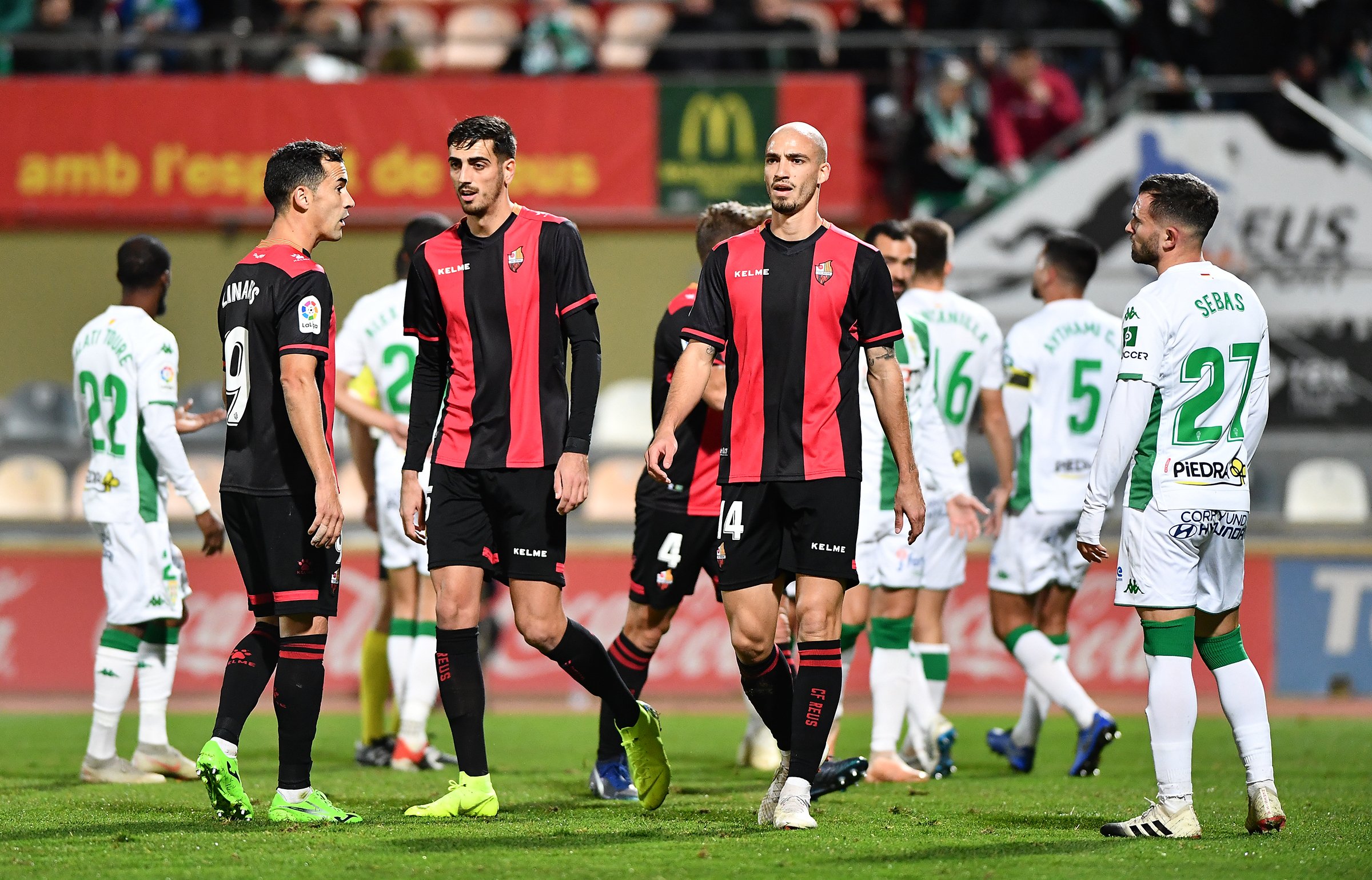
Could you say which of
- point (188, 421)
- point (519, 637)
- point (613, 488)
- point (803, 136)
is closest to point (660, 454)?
point (803, 136)

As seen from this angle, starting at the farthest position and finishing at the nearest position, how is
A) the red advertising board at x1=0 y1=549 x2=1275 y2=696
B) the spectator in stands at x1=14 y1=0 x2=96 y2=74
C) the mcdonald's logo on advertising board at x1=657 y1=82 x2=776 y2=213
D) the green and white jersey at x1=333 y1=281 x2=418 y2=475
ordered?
the spectator in stands at x1=14 y1=0 x2=96 y2=74 → the mcdonald's logo on advertising board at x1=657 y1=82 x2=776 y2=213 → the red advertising board at x1=0 y1=549 x2=1275 y2=696 → the green and white jersey at x1=333 y1=281 x2=418 y2=475

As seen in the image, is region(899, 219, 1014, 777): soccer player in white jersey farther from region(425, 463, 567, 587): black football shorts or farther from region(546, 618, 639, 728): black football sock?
region(425, 463, 567, 587): black football shorts

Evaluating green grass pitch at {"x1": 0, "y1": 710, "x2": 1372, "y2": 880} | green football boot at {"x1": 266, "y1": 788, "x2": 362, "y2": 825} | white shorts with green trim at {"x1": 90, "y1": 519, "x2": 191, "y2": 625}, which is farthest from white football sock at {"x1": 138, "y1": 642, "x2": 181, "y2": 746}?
green football boot at {"x1": 266, "y1": 788, "x2": 362, "y2": 825}

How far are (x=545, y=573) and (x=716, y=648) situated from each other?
6116mm

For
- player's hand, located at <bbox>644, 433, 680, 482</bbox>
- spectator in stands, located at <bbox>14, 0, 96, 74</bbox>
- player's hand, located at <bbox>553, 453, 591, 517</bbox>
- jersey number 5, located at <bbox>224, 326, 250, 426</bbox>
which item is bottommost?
player's hand, located at <bbox>553, 453, 591, 517</bbox>

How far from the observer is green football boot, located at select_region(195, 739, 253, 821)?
5.66 metres

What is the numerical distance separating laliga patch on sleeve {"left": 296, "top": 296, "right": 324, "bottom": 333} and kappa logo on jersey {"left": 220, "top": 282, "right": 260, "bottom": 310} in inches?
8.3

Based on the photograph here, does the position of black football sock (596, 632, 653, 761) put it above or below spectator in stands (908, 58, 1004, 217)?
below

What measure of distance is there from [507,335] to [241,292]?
981 mm

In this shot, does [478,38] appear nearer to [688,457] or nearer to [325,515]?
[688,457]

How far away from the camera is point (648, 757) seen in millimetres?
6219

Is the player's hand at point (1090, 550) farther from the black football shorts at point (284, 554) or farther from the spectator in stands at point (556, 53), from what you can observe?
the spectator in stands at point (556, 53)

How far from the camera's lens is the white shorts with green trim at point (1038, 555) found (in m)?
8.12

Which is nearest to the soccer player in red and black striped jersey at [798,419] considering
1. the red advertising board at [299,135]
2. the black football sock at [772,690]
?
the black football sock at [772,690]
